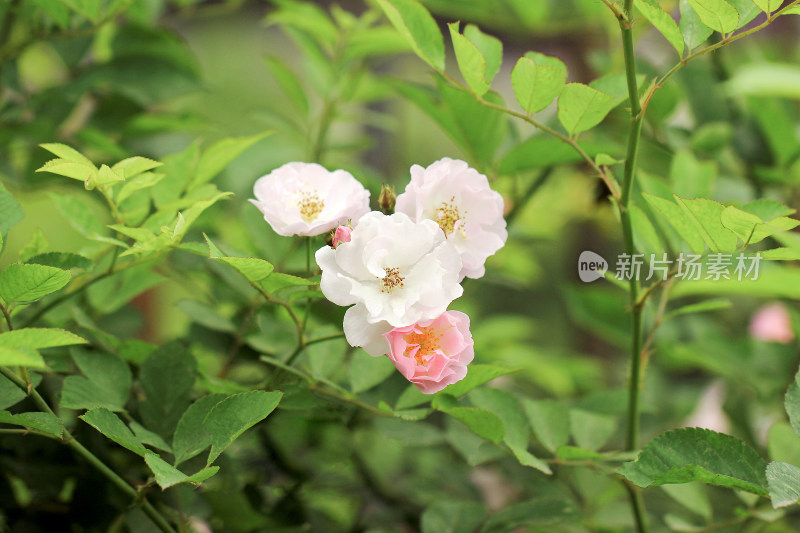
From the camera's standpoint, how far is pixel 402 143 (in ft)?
6.18

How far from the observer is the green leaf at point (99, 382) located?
1.25 feet

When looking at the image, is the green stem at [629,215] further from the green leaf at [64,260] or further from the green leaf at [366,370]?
the green leaf at [64,260]

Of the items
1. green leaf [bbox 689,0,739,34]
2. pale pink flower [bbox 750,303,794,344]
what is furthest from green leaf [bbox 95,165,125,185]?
pale pink flower [bbox 750,303,794,344]

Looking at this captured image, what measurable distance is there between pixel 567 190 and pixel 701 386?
43 cm

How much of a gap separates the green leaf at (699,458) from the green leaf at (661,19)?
22cm

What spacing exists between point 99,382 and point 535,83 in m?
0.33

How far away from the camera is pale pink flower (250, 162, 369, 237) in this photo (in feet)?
1.20

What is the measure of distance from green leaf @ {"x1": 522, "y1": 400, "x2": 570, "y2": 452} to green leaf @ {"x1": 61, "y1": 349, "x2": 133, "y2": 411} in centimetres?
28

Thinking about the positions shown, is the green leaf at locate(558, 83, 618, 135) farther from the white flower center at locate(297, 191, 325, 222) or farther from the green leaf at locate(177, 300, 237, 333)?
the green leaf at locate(177, 300, 237, 333)

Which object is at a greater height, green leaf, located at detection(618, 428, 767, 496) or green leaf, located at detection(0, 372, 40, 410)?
green leaf, located at detection(618, 428, 767, 496)

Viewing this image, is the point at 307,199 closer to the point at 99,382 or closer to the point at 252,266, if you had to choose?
the point at 252,266

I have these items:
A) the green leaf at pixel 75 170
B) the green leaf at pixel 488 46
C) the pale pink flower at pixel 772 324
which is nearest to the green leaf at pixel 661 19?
the green leaf at pixel 488 46

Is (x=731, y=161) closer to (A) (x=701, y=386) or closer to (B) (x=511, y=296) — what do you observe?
(A) (x=701, y=386)

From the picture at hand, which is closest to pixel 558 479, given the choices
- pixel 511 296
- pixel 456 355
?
pixel 456 355
